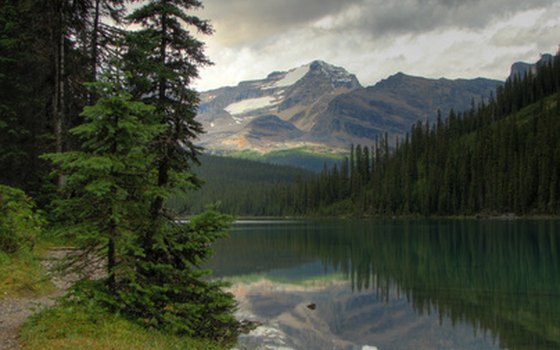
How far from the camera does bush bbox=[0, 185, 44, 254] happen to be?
64.9 ft

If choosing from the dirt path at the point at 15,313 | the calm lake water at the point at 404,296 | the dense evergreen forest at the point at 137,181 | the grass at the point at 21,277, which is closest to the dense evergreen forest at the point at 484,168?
the calm lake water at the point at 404,296

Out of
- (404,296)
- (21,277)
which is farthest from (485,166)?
(21,277)

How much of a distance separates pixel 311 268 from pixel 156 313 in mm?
37391

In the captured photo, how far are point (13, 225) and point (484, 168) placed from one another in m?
149

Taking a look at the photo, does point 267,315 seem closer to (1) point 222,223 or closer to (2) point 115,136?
(1) point 222,223

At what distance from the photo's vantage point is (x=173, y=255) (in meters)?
16.4

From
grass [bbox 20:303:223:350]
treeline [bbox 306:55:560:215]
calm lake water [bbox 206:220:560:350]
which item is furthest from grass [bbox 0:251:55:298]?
treeline [bbox 306:55:560:215]

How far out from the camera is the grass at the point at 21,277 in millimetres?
16812

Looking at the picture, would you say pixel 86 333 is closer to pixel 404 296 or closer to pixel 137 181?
pixel 137 181

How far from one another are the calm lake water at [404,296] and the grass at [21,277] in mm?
9260

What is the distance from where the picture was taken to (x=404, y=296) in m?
34.3

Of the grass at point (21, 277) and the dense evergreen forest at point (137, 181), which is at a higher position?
the dense evergreen forest at point (137, 181)

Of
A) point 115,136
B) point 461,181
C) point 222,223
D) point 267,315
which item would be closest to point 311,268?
point 267,315

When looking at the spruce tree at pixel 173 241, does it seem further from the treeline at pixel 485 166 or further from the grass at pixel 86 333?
the treeline at pixel 485 166
